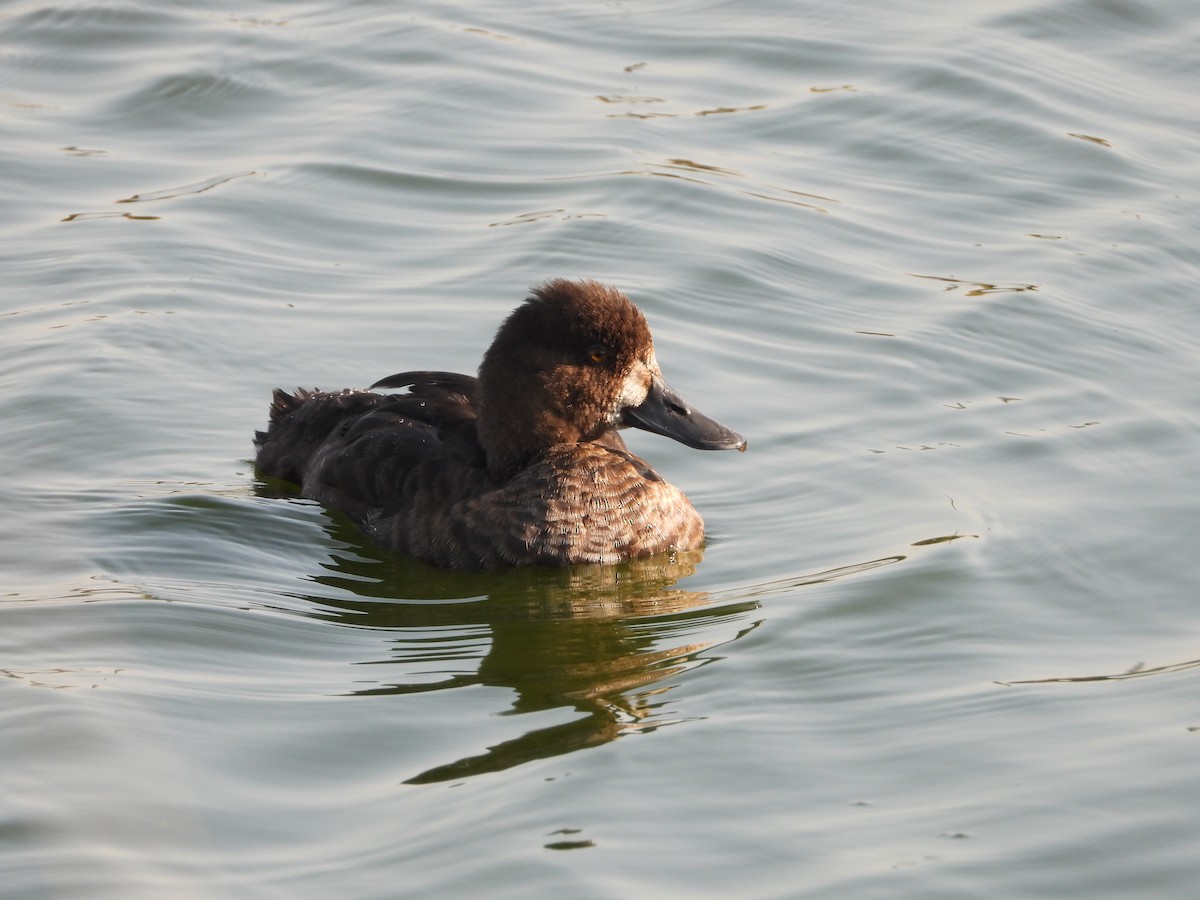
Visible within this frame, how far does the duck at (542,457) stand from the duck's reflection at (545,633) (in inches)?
4.6

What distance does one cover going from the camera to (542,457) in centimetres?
771

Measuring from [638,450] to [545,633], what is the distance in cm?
220

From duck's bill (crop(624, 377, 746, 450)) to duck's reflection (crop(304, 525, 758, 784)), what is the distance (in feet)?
1.66

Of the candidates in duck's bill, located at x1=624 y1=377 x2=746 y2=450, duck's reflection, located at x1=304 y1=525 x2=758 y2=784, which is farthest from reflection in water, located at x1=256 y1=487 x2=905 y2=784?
duck's bill, located at x1=624 y1=377 x2=746 y2=450

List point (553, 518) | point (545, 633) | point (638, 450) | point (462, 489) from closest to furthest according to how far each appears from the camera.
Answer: point (545, 633) < point (553, 518) < point (462, 489) < point (638, 450)

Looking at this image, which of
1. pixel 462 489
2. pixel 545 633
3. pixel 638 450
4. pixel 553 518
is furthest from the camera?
pixel 638 450

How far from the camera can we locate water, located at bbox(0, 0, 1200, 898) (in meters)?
5.32

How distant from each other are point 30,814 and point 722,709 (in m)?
2.16

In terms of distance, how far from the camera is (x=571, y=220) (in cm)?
1105

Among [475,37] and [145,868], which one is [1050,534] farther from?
[475,37]

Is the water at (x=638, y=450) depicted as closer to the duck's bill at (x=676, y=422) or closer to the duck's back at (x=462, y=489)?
the duck's back at (x=462, y=489)

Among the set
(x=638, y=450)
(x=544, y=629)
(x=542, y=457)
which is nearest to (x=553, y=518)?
(x=542, y=457)

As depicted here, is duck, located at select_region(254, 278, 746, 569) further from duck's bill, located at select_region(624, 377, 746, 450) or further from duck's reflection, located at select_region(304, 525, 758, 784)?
duck's reflection, located at select_region(304, 525, 758, 784)

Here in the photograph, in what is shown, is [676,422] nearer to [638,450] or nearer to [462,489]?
[462,489]
